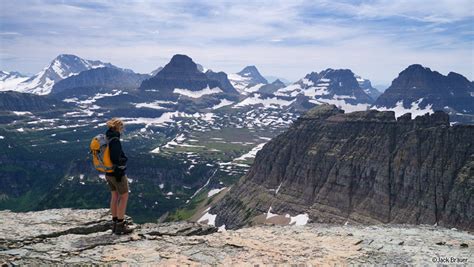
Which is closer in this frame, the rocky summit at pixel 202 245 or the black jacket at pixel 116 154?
the rocky summit at pixel 202 245

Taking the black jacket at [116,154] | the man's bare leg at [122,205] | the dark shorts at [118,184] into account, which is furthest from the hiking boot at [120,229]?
the black jacket at [116,154]

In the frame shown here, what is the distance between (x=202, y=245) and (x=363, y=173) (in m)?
122

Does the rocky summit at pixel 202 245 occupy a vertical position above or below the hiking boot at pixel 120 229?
below

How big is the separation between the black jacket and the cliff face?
4024 inches

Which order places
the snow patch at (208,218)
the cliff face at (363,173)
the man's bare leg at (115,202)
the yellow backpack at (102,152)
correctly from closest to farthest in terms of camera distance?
the yellow backpack at (102,152)
the man's bare leg at (115,202)
the cliff face at (363,173)
the snow patch at (208,218)

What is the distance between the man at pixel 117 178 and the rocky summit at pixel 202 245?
2.22 feet

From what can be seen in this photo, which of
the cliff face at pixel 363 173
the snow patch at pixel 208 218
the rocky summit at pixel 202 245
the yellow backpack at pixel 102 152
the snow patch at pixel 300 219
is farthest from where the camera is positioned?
the snow patch at pixel 208 218

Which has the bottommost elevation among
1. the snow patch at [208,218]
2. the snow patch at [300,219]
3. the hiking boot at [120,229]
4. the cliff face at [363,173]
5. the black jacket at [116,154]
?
the snow patch at [208,218]

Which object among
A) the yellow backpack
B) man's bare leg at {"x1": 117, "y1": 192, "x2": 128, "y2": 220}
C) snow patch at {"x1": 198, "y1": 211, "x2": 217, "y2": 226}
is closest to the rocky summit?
man's bare leg at {"x1": 117, "y1": 192, "x2": 128, "y2": 220}

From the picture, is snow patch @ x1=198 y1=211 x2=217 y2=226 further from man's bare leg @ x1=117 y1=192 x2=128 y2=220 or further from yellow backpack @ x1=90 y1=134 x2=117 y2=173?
yellow backpack @ x1=90 y1=134 x2=117 y2=173

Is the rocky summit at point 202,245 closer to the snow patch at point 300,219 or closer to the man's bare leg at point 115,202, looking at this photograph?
the man's bare leg at point 115,202

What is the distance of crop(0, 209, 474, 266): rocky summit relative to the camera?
17.6 meters

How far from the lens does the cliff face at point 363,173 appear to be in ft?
370

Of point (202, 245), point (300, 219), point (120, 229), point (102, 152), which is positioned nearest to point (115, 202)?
point (120, 229)
